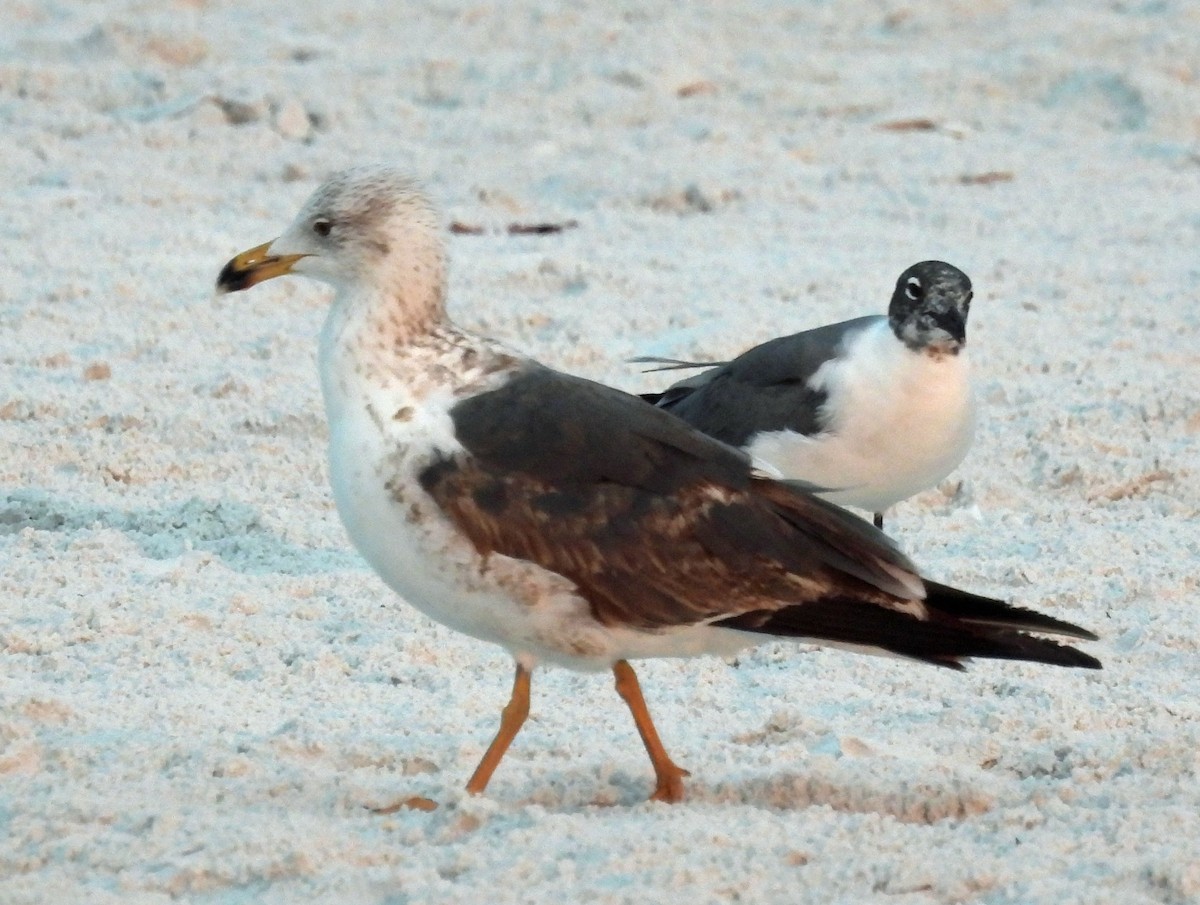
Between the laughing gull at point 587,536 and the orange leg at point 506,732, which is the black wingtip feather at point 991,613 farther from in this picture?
the orange leg at point 506,732

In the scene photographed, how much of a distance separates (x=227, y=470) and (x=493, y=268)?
87.3 inches

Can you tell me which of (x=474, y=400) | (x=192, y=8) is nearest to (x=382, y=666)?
(x=474, y=400)

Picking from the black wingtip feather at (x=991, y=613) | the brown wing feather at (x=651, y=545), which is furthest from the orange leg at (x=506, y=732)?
the black wingtip feather at (x=991, y=613)

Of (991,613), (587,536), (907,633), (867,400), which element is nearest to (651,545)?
(587,536)

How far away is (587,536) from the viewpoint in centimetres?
408

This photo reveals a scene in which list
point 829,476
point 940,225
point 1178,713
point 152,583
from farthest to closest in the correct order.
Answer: point 940,225 < point 829,476 < point 152,583 < point 1178,713

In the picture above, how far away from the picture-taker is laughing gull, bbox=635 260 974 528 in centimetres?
606

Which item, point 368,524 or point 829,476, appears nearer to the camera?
point 368,524

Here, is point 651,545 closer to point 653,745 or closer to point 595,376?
point 653,745

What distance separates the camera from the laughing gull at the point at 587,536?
13.3 ft

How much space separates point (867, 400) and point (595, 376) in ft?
4.61

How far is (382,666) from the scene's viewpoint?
4.96 meters

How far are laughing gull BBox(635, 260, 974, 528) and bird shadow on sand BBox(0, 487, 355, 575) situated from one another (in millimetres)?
1326

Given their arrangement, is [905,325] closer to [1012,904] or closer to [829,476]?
[829,476]
